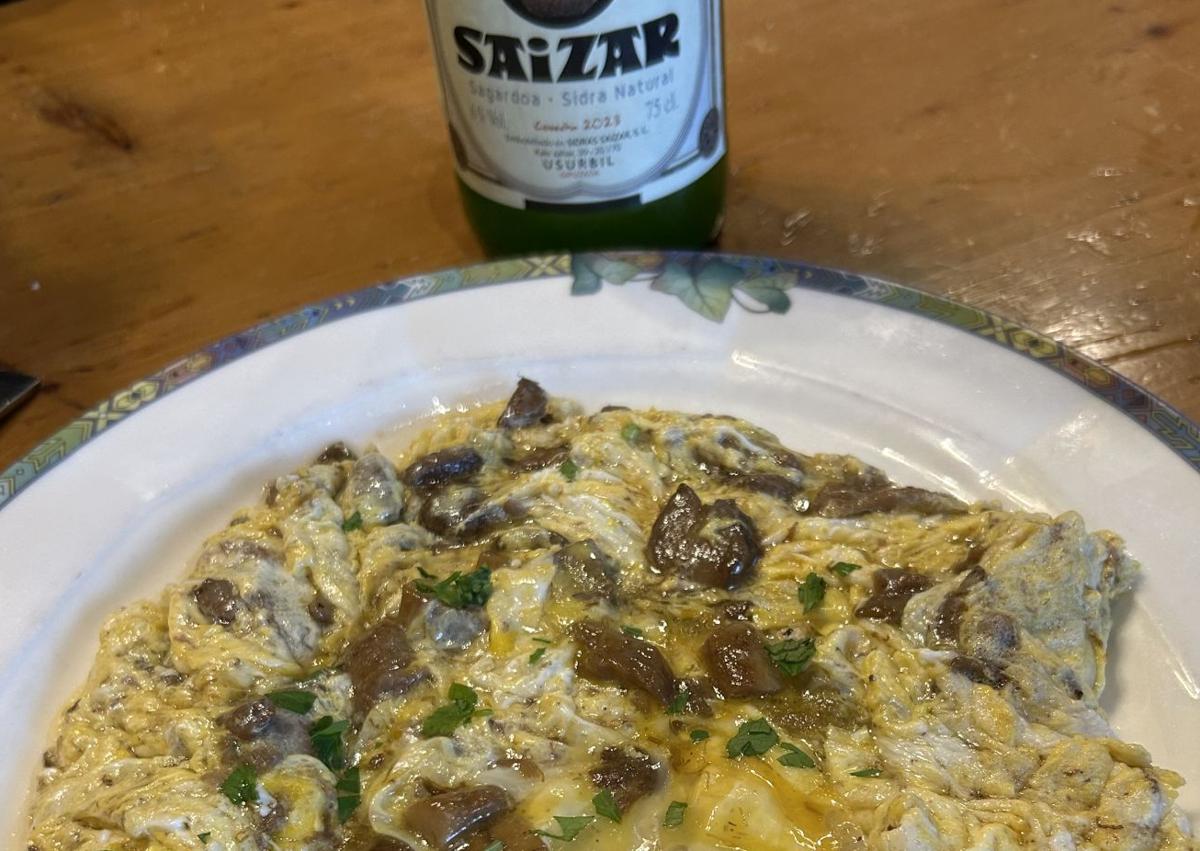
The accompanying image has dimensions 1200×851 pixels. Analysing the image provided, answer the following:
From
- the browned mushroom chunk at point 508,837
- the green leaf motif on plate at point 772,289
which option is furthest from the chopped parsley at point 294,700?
the green leaf motif on plate at point 772,289

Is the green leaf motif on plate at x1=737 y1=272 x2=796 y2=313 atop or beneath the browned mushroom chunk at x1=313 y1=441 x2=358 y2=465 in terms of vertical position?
atop

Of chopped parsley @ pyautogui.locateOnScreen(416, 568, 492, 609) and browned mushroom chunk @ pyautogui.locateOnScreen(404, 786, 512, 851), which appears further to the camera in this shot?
chopped parsley @ pyautogui.locateOnScreen(416, 568, 492, 609)

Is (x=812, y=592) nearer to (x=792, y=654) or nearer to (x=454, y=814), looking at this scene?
(x=792, y=654)

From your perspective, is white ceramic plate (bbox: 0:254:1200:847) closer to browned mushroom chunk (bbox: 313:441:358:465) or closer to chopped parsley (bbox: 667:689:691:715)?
browned mushroom chunk (bbox: 313:441:358:465)

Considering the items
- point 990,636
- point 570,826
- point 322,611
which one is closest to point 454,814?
point 570,826

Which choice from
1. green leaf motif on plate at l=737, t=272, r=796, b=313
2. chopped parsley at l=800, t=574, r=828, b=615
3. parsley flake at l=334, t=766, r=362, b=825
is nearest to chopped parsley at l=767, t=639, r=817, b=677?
chopped parsley at l=800, t=574, r=828, b=615

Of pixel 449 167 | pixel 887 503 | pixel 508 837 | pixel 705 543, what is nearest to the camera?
pixel 508 837
